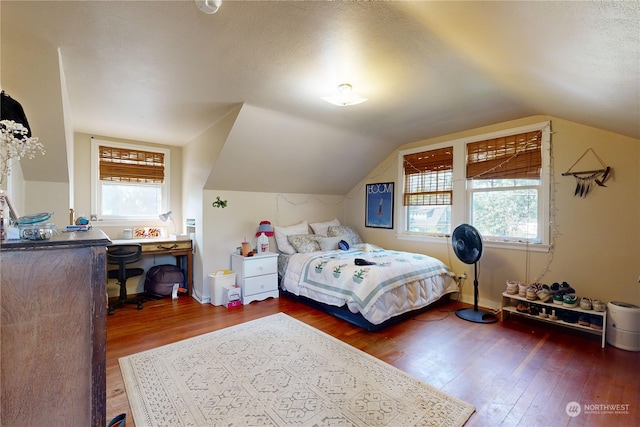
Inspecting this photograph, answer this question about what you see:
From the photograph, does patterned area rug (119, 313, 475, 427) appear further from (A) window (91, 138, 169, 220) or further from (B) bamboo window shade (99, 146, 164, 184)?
(B) bamboo window shade (99, 146, 164, 184)

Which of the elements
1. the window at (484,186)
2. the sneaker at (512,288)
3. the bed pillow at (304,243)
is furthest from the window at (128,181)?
the sneaker at (512,288)

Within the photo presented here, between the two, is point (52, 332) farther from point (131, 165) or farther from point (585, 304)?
point (585, 304)

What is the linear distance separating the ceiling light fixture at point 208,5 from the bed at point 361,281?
8.64ft

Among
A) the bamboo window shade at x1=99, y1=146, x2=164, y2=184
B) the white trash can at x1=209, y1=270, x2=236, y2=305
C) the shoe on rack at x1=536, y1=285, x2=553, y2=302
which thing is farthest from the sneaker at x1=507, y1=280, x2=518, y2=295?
the bamboo window shade at x1=99, y1=146, x2=164, y2=184

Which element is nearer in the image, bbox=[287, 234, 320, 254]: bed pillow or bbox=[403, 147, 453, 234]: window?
bbox=[403, 147, 453, 234]: window

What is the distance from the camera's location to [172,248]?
13.6 feet

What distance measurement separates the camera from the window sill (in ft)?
11.1

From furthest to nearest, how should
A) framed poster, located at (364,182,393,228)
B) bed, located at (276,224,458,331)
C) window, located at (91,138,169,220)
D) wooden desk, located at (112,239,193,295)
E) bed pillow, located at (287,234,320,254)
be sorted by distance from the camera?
framed poster, located at (364,182,393,228) < bed pillow, located at (287,234,320,254) < window, located at (91,138,169,220) < wooden desk, located at (112,239,193,295) < bed, located at (276,224,458,331)

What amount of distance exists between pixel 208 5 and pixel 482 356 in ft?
10.8

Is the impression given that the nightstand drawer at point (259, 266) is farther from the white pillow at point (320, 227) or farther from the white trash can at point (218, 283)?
the white pillow at point (320, 227)

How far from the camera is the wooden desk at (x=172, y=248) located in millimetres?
3951

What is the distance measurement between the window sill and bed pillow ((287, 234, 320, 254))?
56.4 inches

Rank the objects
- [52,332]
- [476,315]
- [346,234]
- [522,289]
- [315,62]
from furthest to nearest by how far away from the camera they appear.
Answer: [346,234] < [476,315] < [522,289] < [315,62] < [52,332]

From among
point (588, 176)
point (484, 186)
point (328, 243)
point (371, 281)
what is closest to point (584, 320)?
point (588, 176)
